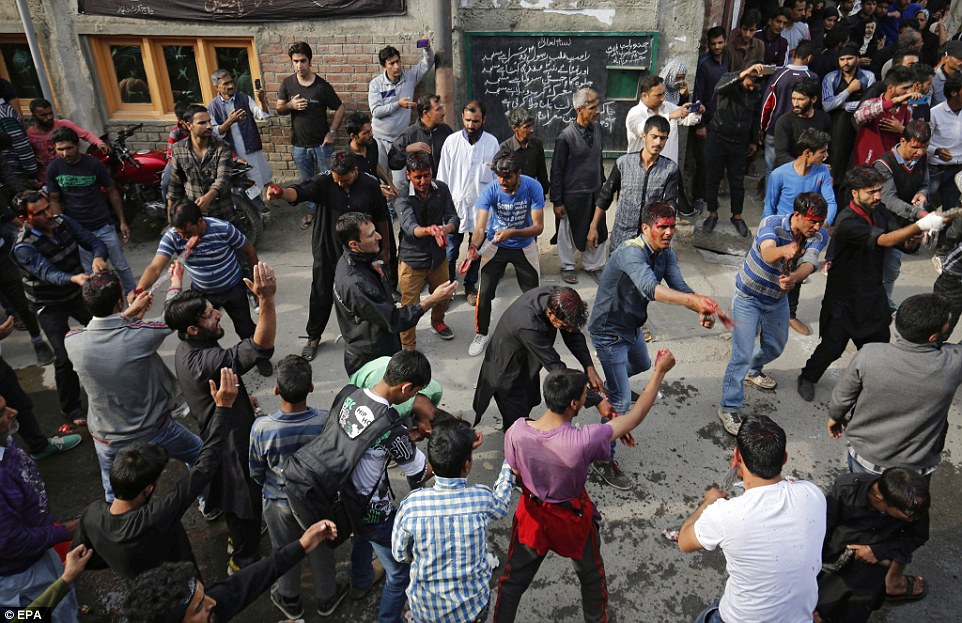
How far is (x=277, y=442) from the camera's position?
3.40 m

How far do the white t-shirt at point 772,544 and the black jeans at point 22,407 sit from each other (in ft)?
15.0

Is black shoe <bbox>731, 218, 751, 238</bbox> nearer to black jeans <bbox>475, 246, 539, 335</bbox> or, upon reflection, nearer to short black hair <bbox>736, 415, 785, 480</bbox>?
black jeans <bbox>475, 246, 539, 335</bbox>

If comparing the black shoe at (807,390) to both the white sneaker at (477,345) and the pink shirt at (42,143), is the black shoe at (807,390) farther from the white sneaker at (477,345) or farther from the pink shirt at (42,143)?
the pink shirt at (42,143)

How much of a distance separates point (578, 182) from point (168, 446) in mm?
4541

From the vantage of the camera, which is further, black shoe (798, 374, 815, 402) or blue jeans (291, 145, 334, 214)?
Answer: blue jeans (291, 145, 334, 214)

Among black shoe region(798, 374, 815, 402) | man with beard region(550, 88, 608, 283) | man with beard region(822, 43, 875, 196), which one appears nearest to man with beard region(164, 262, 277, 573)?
man with beard region(550, 88, 608, 283)

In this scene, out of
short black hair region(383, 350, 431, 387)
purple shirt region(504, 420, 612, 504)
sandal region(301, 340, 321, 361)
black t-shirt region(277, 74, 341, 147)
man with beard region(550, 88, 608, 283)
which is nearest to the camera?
purple shirt region(504, 420, 612, 504)

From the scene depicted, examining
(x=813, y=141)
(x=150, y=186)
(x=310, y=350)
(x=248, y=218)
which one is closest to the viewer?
(x=813, y=141)

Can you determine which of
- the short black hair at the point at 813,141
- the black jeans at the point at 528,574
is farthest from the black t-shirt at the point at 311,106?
the black jeans at the point at 528,574

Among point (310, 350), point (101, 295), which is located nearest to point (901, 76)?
point (310, 350)

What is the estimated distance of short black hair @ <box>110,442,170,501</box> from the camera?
2.91 metres

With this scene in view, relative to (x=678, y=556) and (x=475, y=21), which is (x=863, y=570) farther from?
(x=475, y=21)

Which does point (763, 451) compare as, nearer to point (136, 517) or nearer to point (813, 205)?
point (813, 205)

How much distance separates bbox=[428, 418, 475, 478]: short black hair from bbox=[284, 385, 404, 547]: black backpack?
1.20 feet
